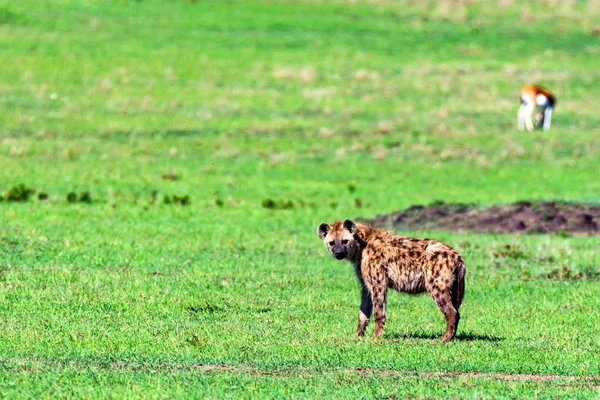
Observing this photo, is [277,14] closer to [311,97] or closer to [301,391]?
[311,97]

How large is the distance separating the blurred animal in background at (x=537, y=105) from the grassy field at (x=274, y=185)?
2.58 feet

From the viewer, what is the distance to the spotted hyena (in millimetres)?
13398

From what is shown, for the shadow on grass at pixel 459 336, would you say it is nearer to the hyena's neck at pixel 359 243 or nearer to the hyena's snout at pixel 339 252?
the hyena's neck at pixel 359 243

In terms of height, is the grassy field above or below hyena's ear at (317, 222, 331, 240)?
below

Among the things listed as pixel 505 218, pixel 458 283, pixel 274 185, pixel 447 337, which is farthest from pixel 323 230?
pixel 274 185

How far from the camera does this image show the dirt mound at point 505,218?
977 inches

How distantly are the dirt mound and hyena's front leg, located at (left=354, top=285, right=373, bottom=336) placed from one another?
35.6ft

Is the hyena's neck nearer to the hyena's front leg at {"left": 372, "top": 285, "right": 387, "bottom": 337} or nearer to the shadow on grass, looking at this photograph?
the hyena's front leg at {"left": 372, "top": 285, "right": 387, "bottom": 337}

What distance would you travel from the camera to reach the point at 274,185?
3173 centimetres

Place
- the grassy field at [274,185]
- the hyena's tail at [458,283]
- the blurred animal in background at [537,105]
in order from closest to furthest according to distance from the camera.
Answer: the grassy field at [274,185] < the hyena's tail at [458,283] < the blurred animal in background at [537,105]

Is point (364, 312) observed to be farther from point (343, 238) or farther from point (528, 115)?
point (528, 115)

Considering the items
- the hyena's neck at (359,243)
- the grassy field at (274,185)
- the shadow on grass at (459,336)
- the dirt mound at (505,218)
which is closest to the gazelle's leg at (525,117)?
the grassy field at (274,185)

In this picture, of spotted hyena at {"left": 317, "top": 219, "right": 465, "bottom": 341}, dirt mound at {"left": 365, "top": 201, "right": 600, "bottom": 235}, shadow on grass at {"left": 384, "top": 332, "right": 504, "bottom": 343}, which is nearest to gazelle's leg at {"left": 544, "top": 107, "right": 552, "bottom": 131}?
dirt mound at {"left": 365, "top": 201, "right": 600, "bottom": 235}

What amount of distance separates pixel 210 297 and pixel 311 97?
28514 millimetres
